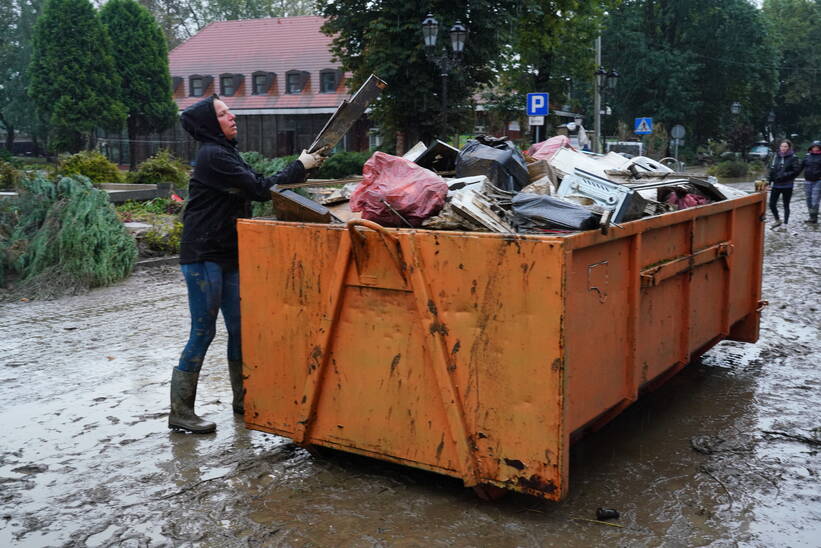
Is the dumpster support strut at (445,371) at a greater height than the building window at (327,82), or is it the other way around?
the building window at (327,82)

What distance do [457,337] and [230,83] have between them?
44.5 metres

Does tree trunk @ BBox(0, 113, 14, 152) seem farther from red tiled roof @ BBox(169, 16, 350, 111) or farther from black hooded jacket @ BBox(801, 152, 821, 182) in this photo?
black hooded jacket @ BBox(801, 152, 821, 182)

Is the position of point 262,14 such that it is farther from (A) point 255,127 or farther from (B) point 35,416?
(B) point 35,416

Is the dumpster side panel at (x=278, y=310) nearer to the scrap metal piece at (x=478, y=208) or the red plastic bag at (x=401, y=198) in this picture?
the red plastic bag at (x=401, y=198)

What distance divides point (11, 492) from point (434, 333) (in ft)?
7.56

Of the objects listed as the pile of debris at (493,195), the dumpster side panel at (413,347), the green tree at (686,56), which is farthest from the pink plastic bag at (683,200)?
the green tree at (686,56)

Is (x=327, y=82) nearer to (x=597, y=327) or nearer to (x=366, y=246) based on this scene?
(x=366, y=246)

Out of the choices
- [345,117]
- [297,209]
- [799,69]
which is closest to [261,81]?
[799,69]

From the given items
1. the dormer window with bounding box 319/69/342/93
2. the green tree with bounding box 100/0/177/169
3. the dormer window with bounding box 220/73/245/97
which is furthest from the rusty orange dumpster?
the dormer window with bounding box 220/73/245/97

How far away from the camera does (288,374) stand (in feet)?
14.1

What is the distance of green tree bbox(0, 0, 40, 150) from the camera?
5150cm

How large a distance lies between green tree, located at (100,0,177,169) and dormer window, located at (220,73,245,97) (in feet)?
15.1

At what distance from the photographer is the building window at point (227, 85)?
45469 millimetres

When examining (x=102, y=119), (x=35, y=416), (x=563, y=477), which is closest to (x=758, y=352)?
(x=563, y=477)
